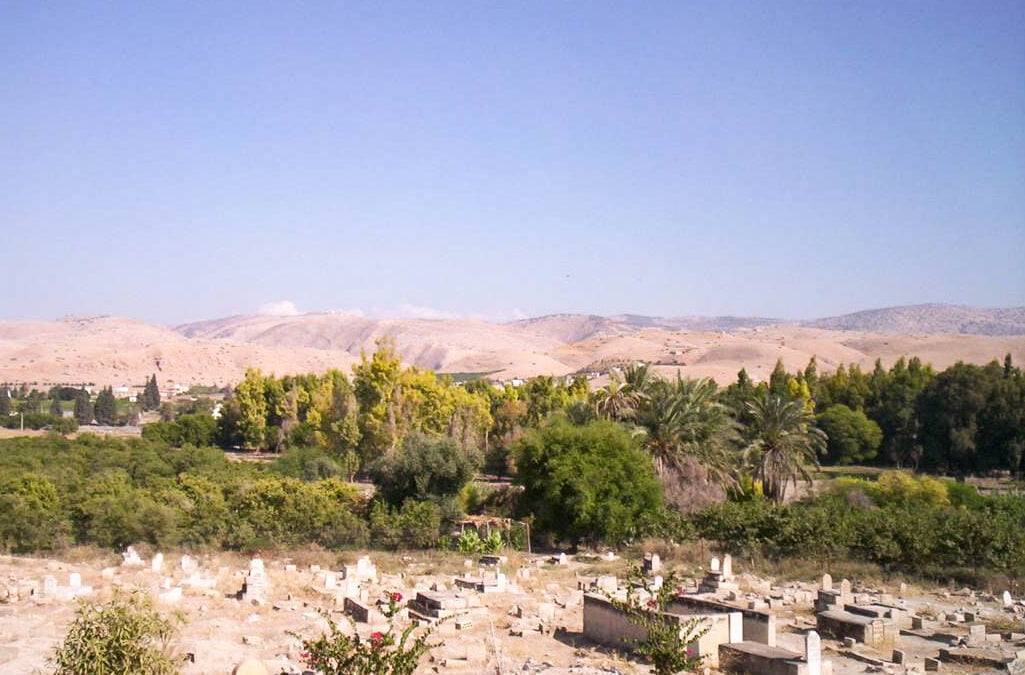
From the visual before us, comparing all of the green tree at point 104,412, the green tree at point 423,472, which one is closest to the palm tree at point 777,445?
the green tree at point 423,472

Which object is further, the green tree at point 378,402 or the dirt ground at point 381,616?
the green tree at point 378,402

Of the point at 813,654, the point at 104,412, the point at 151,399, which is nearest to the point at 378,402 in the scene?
the point at 813,654

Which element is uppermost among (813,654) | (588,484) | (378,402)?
(378,402)

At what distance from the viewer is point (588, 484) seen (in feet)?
92.8

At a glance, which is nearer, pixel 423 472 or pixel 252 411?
pixel 423 472

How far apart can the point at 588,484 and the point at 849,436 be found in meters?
34.8

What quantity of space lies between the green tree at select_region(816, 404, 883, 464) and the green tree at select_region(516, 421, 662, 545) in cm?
A: 3188

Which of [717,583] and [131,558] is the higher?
[717,583]

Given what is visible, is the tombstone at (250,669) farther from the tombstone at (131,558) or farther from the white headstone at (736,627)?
the tombstone at (131,558)

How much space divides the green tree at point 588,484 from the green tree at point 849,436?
31883mm

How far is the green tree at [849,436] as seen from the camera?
58156 millimetres

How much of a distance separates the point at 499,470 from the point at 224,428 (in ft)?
86.2

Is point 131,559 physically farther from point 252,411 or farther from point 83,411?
point 83,411

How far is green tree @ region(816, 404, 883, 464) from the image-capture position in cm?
5816
